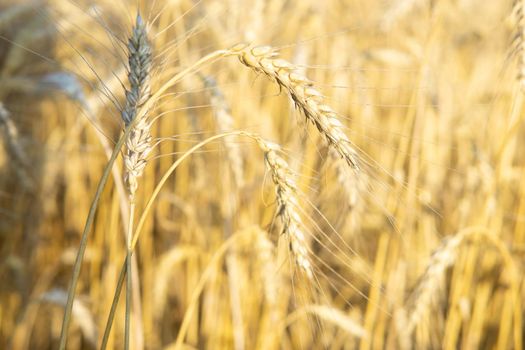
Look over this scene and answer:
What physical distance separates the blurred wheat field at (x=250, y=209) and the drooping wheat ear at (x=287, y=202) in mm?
540

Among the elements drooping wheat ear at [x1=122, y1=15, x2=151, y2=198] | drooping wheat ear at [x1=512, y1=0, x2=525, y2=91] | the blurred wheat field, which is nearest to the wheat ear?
drooping wheat ear at [x1=122, y1=15, x2=151, y2=198]

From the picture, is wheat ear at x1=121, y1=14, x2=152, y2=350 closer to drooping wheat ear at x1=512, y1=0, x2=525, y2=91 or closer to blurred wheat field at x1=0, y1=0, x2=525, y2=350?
blurred wheat field at x1=0, y1=0, x2=525, y2=350

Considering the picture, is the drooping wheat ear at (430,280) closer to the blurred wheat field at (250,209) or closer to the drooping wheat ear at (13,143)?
the blurred wheat field at (250,209)

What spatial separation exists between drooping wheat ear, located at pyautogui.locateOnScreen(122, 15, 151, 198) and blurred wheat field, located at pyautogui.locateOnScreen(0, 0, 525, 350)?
57cm

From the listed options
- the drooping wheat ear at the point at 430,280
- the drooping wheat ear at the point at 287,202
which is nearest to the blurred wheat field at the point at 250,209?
the drooping wheat ear at the point at 430,280

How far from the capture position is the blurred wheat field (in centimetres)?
165

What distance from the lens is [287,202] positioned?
0.90 meters

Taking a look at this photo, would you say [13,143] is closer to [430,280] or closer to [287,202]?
[287,202]

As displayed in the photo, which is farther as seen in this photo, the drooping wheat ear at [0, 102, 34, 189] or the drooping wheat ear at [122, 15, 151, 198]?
the drooping wheat ear at [0, 102, 34, 189]

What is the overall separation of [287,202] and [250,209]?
1.10 metres

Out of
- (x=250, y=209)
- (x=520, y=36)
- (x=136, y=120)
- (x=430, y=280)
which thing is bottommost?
(x=430, y=280)

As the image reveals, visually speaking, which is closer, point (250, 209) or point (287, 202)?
point (287, 202)

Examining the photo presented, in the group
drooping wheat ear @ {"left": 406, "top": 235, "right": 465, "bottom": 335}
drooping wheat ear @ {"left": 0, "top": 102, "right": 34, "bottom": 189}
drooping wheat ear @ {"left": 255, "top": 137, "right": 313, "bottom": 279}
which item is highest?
drooping wheat ear @ {"left": 0, "top": 102, "right": 34, "bottom": 189}

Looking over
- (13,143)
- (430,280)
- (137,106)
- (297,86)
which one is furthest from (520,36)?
(13,143)
